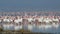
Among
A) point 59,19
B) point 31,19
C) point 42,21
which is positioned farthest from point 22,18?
point 59,19

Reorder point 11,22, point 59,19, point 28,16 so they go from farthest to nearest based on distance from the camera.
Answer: point 28,16, point 59,19, point 11,22

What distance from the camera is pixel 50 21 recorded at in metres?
7.60

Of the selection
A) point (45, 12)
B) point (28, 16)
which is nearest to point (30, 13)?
point (28, 16)

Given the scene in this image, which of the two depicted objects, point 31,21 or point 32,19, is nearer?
point 31,21

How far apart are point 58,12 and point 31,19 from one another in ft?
3.67

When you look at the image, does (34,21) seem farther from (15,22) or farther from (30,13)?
(15,22)

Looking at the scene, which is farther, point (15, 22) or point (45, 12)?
point (45, 12)

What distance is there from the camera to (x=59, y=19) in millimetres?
7184

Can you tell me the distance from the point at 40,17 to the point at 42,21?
0.38 m

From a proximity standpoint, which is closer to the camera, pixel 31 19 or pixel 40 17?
pixel 31 19

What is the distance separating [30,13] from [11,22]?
113cm

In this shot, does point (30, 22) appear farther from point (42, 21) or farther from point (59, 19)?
point (59, 19)

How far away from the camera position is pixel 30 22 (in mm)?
7508

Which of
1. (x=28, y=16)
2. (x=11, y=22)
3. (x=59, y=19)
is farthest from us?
(x=28, y=16)
